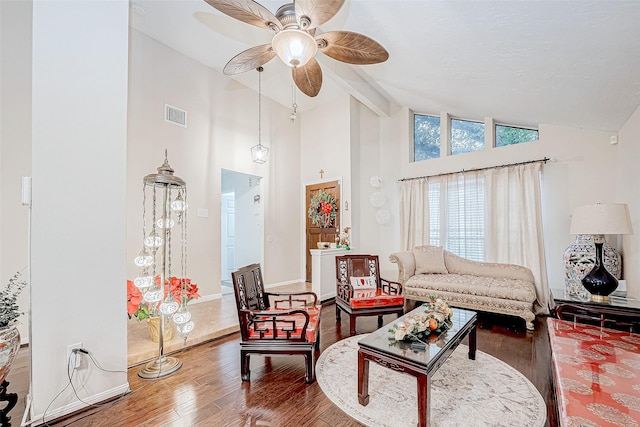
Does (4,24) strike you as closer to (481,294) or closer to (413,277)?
(413,277)

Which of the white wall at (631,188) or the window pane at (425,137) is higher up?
the window pane at (425,137)

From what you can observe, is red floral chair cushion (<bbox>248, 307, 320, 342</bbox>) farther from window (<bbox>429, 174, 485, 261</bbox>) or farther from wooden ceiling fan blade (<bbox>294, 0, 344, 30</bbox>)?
window (<bbox>429, 174, 485, 261</bbox>)

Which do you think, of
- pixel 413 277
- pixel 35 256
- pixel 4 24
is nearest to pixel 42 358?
pixel 35 256

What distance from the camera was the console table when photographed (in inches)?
102

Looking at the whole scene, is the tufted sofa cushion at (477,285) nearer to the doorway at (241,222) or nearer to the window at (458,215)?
the window at (458,215)

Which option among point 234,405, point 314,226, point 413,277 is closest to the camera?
point 234,405

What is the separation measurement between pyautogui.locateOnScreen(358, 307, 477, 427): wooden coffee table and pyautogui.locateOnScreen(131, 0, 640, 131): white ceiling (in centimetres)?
230

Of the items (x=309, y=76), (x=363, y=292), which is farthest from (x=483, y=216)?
(x=309, y=76)

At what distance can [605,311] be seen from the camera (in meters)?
2.66

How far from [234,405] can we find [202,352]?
1.05 meters

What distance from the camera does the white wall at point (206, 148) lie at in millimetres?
3889

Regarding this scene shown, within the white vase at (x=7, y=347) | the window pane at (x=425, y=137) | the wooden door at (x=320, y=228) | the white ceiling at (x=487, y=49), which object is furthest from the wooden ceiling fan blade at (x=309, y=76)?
the window pane at (x=425, y=137)

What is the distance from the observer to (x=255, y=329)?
240cm

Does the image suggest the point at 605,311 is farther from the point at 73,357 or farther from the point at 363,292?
the point at 73,357
